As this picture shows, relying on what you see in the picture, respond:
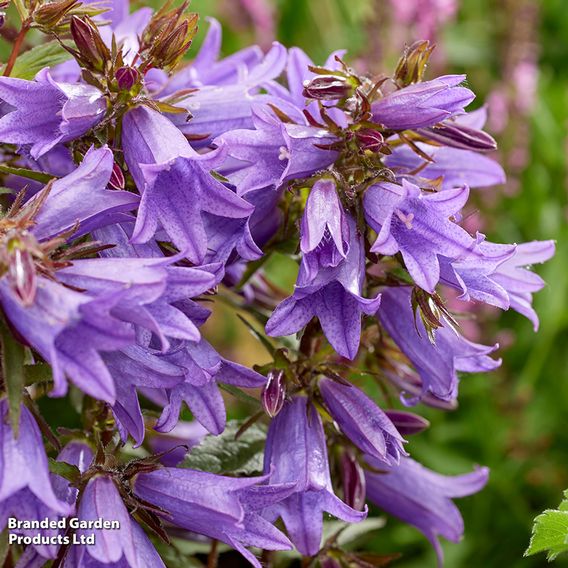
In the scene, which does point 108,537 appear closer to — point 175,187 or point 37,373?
point 37,373

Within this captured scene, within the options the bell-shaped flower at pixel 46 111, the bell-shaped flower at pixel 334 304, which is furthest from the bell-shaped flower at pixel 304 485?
the bell-shaped flower at pixel 46 111

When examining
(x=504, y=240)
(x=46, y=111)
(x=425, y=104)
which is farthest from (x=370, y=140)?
(x=504, y=240)

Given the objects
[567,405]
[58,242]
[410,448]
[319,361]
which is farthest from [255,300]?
[567,405]

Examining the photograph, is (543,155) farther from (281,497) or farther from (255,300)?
(281,497)

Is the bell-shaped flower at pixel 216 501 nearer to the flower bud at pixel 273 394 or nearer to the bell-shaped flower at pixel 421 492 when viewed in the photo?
the flower bud at pixel 273 394

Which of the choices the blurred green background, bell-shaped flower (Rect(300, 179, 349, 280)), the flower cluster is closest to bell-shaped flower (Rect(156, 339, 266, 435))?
the flower cluster

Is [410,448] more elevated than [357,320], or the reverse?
[357,320]

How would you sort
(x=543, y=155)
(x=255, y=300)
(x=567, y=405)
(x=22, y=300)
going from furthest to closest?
(x=543, y=155) < (x=567, y=405) < (x=255, y=300) < (x=22, y=300)
